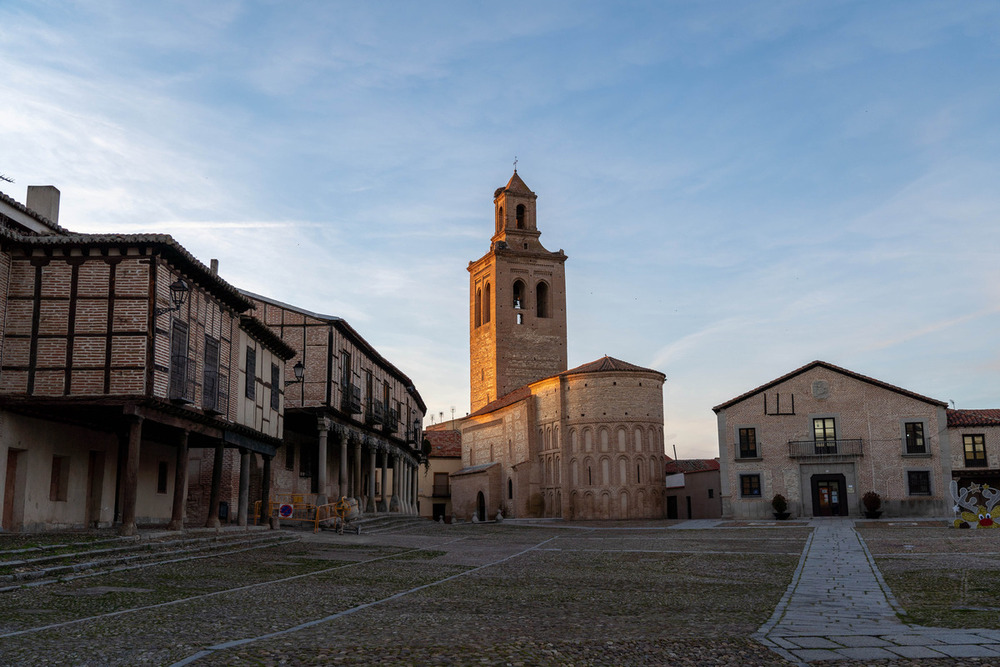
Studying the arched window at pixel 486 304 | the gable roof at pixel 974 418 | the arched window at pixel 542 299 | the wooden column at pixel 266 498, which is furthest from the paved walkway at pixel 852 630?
the arched window at pixel 486 304

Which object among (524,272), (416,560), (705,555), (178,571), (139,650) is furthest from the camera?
(524,272)

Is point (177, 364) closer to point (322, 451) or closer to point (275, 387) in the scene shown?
point (275, 387)

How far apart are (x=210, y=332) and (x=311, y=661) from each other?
16.4 metres

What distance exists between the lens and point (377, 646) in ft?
21.7

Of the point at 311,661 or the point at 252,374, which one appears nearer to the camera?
the point at 311,661

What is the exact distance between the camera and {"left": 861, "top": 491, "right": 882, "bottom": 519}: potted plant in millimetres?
40031

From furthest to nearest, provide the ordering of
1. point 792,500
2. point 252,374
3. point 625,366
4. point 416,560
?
point 625,366, point 792,500, point 252,374, point 416,560

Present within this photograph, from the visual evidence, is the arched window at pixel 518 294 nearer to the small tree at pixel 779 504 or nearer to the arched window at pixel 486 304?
the arched window at pixel 486 304

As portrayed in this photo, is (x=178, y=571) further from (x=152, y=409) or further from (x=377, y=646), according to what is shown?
(x=377, y=646)

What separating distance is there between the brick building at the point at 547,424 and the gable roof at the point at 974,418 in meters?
15.6

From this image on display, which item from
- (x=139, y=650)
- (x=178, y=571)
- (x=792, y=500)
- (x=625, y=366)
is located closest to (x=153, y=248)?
(x=178, y=571)

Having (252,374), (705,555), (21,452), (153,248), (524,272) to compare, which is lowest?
(705,555)

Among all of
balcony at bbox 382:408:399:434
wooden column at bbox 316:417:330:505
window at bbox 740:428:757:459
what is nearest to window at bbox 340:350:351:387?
wooden column at bbox 316:417:330:505

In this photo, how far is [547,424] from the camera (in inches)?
2136
